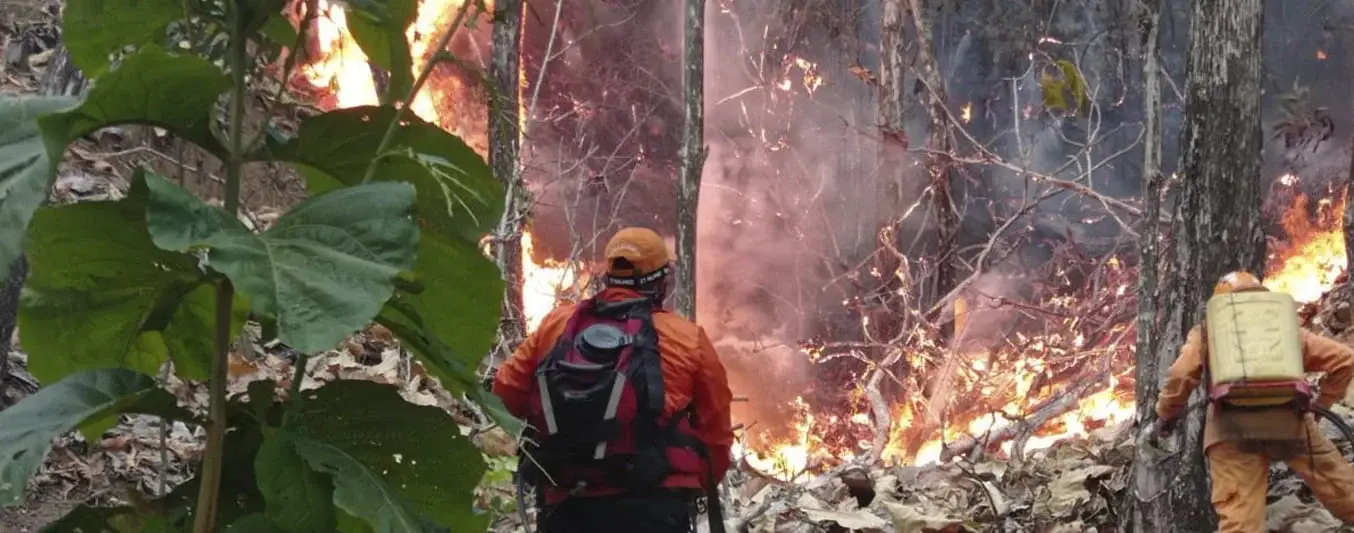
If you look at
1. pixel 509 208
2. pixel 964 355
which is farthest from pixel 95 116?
pixel 964 355

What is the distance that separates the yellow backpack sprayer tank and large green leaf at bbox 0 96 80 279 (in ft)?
18.7

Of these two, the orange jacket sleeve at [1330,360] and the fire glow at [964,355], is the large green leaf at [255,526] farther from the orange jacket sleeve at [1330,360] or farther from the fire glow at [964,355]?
the fire glow at [964,355]

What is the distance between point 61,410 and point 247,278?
49 centimetres

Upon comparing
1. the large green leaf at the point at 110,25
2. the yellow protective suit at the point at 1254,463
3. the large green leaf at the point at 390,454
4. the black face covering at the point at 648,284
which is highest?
the yellow protective suit at the point at 1254,463

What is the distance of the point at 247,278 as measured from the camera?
151 cm

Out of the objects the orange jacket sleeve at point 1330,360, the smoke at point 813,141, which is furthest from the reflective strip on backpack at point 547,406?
the smoke at point 813,141

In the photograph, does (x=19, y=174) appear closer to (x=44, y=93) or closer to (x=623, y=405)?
(x=623, y=405)

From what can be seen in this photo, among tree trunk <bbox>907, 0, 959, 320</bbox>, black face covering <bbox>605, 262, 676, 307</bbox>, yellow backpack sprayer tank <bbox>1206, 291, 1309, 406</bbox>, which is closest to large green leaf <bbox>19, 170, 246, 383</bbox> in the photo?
black face covering <bbox>605, 262, 676, 307</bbox>

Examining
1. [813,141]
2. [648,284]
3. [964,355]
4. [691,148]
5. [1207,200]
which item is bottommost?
[648,284]

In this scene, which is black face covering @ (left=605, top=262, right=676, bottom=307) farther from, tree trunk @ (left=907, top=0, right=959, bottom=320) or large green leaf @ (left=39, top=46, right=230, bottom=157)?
tree trunk @ (left=907, top=0, right=959, bottom=320)

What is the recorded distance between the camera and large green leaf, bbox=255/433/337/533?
1758 millimetres

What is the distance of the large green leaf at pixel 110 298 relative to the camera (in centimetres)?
178

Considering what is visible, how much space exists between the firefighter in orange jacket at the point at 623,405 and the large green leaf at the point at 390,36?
7.22ft

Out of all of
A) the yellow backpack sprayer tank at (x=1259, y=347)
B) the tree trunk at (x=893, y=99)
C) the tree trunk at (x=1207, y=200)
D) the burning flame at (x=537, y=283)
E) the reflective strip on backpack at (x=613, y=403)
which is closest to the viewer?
the reflective strip on backpack at (x=613, y=403)
